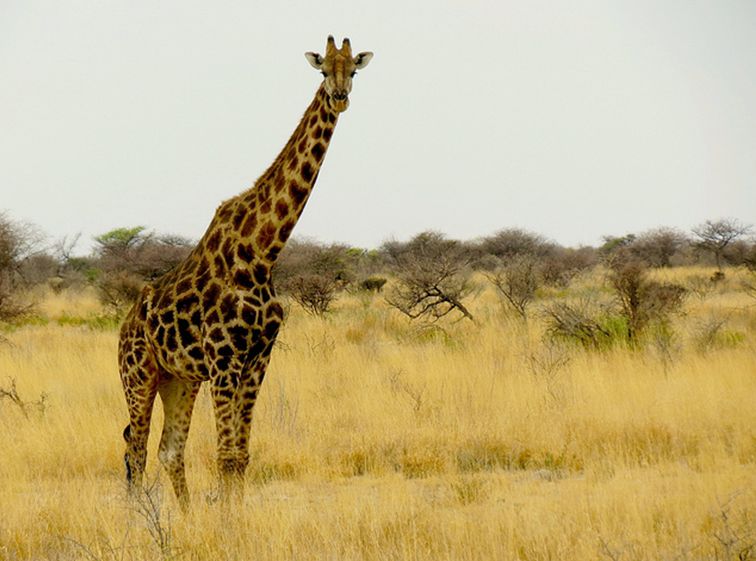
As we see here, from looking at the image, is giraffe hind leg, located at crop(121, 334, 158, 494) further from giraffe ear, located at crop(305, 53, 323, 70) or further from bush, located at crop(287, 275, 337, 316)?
bush, located at crop(287, 275, 337, 316)

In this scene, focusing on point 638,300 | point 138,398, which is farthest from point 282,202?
point 638,300

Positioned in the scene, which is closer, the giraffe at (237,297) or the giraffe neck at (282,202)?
the giraffe at (237,297)

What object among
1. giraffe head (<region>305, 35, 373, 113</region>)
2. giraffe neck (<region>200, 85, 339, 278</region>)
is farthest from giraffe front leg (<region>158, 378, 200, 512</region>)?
giraffe head (<region>305, 35, 373, 113</region>)

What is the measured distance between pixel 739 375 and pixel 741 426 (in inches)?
72.4

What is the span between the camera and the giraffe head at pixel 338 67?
5.10m

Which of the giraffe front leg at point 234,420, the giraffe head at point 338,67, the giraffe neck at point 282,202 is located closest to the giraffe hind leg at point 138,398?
the giraffe front leg at point 234,420

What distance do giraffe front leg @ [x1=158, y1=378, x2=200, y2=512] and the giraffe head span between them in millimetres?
2247

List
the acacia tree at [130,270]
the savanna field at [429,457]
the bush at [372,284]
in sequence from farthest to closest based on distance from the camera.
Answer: the bush at [372,284] < the acacia tree at [130,270] < the savanna field at [429,457]

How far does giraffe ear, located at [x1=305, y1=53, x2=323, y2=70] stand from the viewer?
5230mm

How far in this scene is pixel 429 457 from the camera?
6.96 metres

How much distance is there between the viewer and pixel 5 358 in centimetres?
1214

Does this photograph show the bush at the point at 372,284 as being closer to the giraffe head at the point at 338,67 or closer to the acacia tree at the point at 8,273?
the acacia tree at the point at 8,273

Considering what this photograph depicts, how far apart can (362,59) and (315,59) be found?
303 millimetres

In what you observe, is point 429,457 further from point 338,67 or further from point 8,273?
point 8,273
